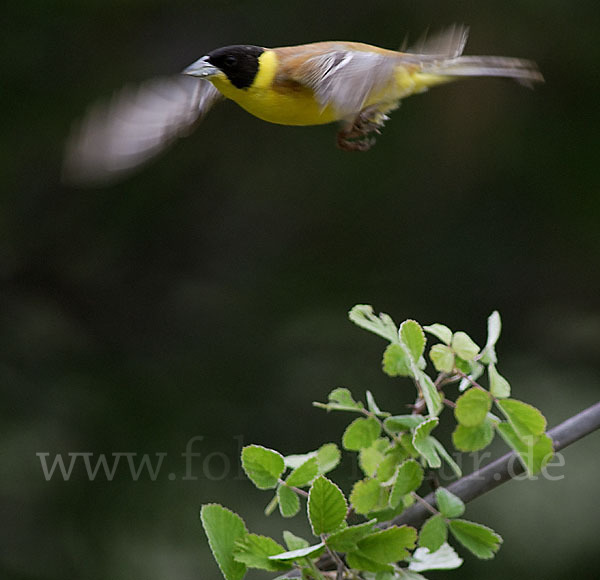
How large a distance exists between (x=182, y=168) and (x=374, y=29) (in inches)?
24.4

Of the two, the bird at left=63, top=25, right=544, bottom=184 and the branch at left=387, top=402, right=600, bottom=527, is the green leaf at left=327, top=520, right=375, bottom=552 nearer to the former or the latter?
the branch at left=387, top=402, right=600, bottom=527

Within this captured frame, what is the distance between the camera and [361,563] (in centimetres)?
51

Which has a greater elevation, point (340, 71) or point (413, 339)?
point (340, 71)

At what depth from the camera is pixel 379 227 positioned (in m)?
2.38

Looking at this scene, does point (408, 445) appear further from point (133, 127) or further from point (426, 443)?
point (133, 127)

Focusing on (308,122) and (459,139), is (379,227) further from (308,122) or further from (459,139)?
(308,122)

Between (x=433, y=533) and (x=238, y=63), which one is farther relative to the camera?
(x=238, y=63)

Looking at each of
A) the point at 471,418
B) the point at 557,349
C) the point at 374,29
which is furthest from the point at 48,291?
the point at 471,418

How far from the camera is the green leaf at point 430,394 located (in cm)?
54

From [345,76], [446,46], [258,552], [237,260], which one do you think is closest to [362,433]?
[258,552]

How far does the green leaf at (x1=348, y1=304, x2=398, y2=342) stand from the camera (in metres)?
0.60

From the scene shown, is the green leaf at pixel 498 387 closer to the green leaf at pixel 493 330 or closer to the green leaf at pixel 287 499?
the green leaf at pixel 493 330

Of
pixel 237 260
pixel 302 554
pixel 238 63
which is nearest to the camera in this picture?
pixel 302 554

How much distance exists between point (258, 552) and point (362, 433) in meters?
0.13
